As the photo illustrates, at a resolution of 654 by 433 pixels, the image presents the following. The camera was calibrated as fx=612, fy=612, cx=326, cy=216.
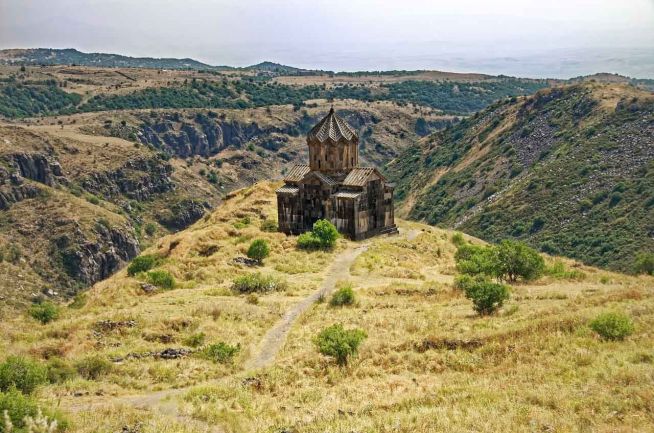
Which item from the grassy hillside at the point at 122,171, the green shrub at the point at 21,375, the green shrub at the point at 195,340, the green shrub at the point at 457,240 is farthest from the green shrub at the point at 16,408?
the grassy hillside at the point at 122,171

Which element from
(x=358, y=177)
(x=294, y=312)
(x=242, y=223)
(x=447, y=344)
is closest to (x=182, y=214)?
(x=242, y=223)

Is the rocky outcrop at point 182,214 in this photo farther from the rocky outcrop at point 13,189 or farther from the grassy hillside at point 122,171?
the rocky outcrop at point 13,189

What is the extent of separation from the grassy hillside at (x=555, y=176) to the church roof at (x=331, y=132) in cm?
2321

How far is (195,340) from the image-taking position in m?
19.0

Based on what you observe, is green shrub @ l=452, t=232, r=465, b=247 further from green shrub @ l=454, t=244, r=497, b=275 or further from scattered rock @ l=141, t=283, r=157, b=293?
scattered rock @ l=141, t=283, r=157, b=293

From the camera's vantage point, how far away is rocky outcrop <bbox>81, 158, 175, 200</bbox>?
99438mm

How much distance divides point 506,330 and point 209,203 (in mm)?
99375

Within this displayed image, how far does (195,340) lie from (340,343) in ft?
17.0

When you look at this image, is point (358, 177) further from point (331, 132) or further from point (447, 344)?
point (447, 344)

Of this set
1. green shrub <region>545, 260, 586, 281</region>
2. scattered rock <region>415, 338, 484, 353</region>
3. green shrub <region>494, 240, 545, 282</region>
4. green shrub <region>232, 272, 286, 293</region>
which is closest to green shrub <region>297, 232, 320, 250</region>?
green shrub <region>232, 272, 286, 293</region>

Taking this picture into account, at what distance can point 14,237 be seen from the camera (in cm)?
7331

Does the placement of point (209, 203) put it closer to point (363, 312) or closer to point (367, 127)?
point (367, 127)

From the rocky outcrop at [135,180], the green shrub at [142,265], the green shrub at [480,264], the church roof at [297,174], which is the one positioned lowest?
the rocky outcrop at [135,180]

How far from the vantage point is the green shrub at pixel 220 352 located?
1752 cm
